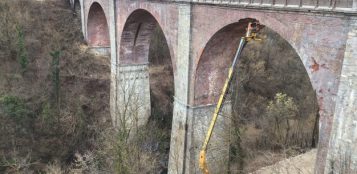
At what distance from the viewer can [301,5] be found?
9156mm

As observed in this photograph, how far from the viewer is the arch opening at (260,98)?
555 inches

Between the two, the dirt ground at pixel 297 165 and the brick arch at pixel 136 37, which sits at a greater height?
the brick arch at pixel 136 37

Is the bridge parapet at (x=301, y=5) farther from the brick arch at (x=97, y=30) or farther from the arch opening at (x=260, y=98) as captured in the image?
the brick arch at (x=97, y=30)


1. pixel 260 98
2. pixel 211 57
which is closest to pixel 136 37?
pixel 211 57

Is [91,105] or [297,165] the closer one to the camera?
[297,165]

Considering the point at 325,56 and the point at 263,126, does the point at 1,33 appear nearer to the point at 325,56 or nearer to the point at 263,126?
the point at 263,126

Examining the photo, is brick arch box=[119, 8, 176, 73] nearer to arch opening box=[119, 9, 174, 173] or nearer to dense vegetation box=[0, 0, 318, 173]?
arch opening box=[119, 9, 174, 173]

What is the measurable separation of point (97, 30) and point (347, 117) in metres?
23.3

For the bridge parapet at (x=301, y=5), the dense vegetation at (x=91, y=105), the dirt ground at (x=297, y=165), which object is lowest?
the dirt ground at (x=297, y=165)

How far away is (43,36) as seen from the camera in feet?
86.2

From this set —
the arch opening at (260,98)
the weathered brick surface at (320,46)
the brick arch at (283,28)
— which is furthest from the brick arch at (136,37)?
the weathered brick surface at (320,46)

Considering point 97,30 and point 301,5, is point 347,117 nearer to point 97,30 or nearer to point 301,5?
point 301,5

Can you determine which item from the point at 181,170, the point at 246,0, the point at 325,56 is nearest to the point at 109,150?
the point at 181,170

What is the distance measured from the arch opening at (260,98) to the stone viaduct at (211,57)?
114 millimetres
